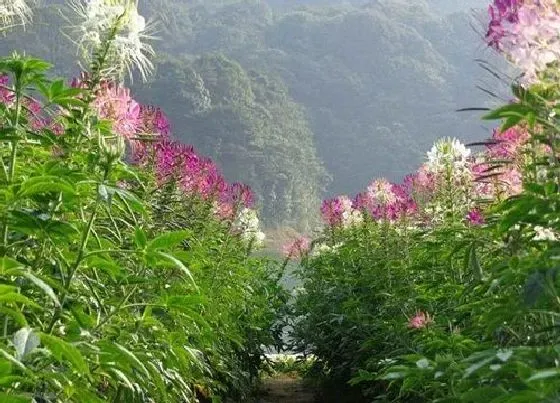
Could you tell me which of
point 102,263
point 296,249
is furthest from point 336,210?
point 102,263

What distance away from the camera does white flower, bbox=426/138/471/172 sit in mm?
4445

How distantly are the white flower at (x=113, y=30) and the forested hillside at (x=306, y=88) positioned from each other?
42.4 m

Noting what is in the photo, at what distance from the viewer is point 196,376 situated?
4117mm

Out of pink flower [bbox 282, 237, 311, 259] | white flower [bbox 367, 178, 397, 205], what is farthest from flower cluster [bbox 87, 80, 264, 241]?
pink flower [bbox 282, 237, 311, 259]

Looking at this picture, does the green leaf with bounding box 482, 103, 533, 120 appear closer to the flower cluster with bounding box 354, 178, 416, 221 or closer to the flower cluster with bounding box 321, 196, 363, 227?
the flower cluster with bounding box 354, 178, 416, 221

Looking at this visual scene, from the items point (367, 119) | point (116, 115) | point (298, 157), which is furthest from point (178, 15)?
point (116, 115)

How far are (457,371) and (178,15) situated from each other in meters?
87.0

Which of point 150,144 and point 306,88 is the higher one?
point 306,88

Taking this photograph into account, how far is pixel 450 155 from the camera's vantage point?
449cm

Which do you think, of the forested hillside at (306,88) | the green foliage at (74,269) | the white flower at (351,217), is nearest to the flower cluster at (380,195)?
the white flower at (351,217)

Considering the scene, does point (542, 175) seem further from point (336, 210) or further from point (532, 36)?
point (336, 210)

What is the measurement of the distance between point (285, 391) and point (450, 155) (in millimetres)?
4485

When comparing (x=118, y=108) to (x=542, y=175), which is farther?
(x=118, y=108)

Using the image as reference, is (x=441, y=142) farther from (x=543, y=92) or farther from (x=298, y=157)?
(x=298, y=157)
